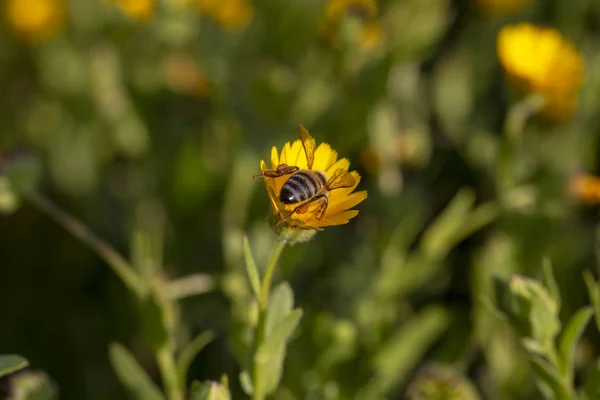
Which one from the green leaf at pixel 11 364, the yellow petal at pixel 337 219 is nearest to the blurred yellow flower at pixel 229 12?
the yellow petal at pixel 337 219

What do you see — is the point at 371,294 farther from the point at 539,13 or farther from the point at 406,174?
the point at 539,13

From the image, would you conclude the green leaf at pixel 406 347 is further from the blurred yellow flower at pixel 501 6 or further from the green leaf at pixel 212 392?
the blurred yellow flower at pixel 501 6

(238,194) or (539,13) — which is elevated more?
(539,13)

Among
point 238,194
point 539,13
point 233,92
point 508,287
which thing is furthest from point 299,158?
point 539,13

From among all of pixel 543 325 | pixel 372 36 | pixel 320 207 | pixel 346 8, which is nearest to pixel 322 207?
pixel 320 207

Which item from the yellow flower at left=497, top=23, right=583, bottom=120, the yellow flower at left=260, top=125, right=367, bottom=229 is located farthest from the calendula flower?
the yellow flower at left=260, top=125, right=367, bottom=229

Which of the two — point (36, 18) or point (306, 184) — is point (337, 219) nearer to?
point (306, 184)
